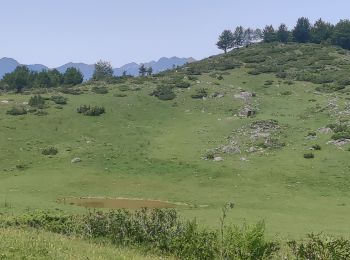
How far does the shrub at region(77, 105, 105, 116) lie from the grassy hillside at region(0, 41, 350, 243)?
1.17m

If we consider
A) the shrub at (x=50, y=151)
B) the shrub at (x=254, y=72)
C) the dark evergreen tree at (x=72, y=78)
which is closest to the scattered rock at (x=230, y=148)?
the shrub at (x=50, y=151)

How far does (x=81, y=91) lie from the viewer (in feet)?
304

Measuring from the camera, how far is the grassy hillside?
130 feet

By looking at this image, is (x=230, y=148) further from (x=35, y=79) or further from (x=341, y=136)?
(x=35, y=79)

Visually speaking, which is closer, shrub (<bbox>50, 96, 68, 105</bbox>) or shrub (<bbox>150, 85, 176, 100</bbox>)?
shrub (<bbox>50, 96, 68, 105</bbox>)

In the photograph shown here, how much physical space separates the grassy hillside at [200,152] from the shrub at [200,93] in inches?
40.6

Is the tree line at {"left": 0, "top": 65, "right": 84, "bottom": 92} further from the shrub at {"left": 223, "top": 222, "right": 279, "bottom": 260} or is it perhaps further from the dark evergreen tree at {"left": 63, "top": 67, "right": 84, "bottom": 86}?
the shrub at {"left": 223, "top": 222, "right": 279, "bottom": 260}

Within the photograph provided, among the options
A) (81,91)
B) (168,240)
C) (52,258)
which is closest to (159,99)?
(81,91)

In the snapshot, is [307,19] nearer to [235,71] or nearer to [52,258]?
[235,71]

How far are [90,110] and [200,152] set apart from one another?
83.0ft

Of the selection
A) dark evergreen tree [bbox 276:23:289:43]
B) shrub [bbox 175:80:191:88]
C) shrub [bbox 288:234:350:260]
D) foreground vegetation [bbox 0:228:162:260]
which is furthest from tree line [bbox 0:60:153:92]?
shrub [bbox 288:234:350:260]

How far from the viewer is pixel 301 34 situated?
18362 cm

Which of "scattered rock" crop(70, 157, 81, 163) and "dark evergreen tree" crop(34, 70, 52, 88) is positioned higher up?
"dark evergreen tree" crop(34, 70, 52, 88)

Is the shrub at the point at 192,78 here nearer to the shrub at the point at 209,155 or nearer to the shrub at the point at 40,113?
the shrub at the point at 40,113
